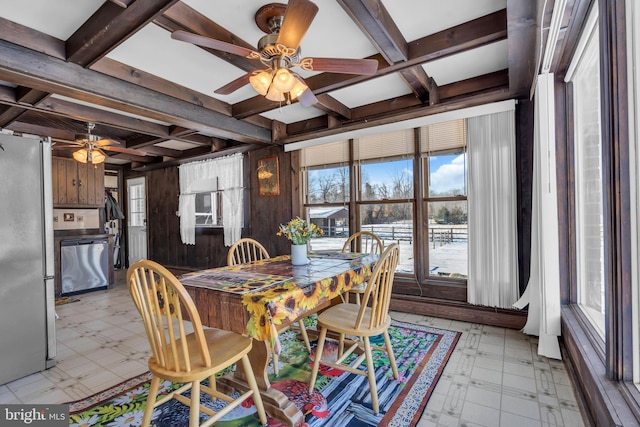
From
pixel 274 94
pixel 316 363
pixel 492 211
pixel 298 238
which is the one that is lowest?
pixel 316 363

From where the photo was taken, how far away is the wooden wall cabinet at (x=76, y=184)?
512 cm

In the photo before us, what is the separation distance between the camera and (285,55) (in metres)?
1.85

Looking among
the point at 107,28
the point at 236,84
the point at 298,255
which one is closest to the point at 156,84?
the point at 107,28

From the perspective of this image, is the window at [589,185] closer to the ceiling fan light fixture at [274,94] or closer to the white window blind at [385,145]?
the white window blind at [385,145]

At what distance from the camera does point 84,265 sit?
499cm

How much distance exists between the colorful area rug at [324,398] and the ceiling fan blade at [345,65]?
82.4 inches

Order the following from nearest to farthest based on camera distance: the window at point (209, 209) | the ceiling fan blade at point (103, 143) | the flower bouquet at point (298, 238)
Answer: the flower bouquet at point (298, 238) → the ceiling fan blade at point (103, 143) → the window at point (209, 209)

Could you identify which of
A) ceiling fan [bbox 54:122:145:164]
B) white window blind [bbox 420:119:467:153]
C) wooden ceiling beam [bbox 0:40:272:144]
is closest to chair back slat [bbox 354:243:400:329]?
white window blind [bbox 420:119:467:153]

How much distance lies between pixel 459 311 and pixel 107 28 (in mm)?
3907

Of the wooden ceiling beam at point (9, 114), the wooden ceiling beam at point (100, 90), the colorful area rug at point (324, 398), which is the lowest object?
the colorful area rug at point (324, 398)

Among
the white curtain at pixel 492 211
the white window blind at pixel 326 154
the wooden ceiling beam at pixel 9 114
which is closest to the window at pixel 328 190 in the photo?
the white window blind at pixel 326 154

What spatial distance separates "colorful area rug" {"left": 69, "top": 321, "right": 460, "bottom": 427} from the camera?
1.80 m

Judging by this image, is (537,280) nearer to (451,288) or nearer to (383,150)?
(451,288)

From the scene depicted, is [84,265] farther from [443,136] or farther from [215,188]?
[443,136]
